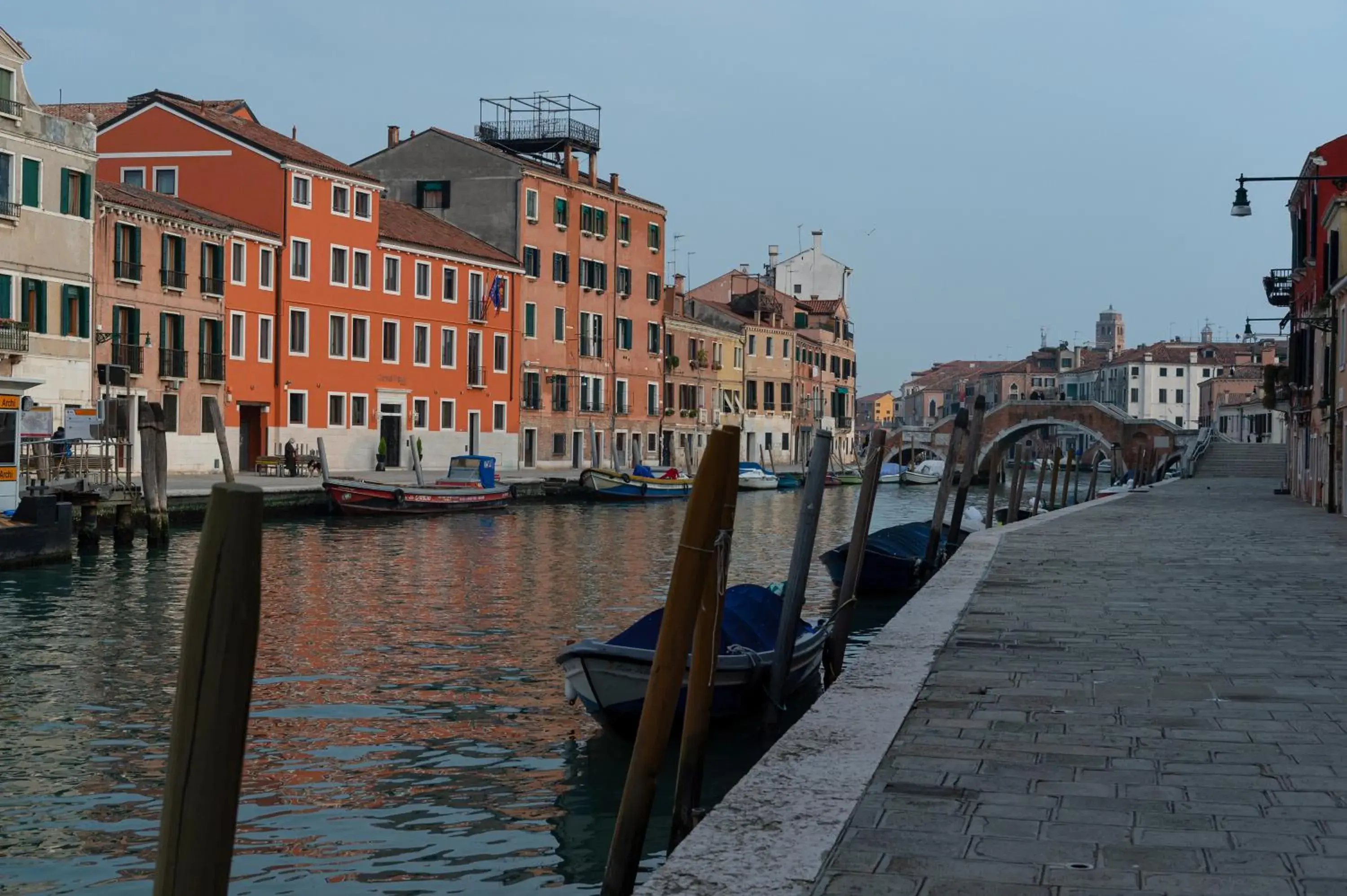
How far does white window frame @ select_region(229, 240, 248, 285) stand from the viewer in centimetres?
3841

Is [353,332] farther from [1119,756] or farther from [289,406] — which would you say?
[1119,756]

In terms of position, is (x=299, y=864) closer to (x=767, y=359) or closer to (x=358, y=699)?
(x=358, y=699)

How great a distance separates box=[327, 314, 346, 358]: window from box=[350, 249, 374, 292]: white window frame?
99 centimetres

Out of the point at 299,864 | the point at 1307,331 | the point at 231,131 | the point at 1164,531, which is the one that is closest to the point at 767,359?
the point at 231,131

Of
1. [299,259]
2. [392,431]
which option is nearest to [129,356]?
[299,259]

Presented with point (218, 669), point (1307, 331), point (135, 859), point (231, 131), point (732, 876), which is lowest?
point (135, 859)

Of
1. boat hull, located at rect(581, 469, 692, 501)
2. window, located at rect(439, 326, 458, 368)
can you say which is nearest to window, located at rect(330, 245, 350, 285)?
window, located at rect(439, 326, 458, 368)

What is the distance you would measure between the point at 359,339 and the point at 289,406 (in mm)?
3672

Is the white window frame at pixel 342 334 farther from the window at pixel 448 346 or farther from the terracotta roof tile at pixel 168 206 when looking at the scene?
the window at pixel 448 346

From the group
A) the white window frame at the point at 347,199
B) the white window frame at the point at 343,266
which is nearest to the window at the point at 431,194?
the white window frame at the point at 347,199

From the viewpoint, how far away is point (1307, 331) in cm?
3247

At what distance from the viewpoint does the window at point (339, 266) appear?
42000 mm

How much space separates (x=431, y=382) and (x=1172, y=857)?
43123 millimetres

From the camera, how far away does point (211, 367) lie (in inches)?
1478
